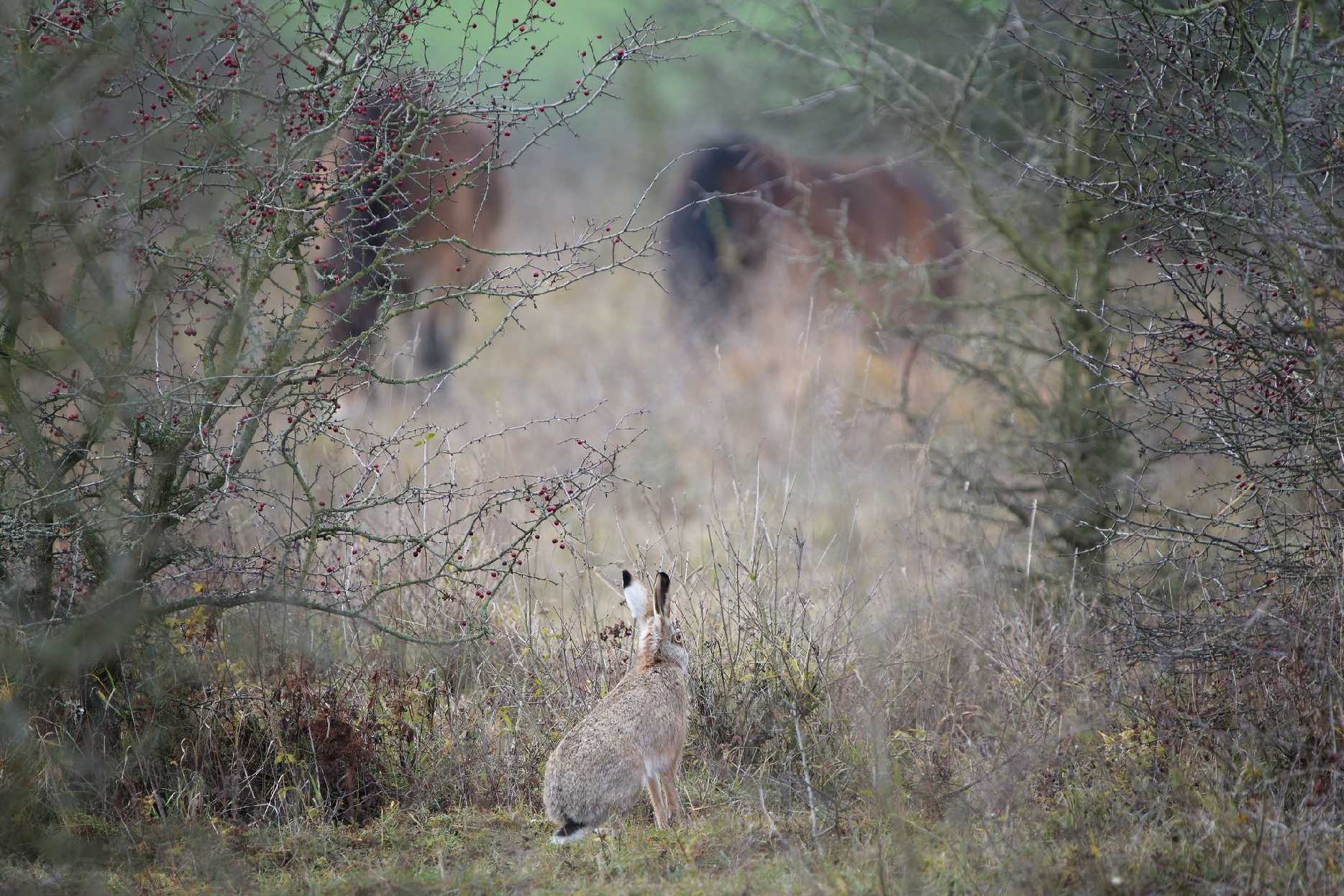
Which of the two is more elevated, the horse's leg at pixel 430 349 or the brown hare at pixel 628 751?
the horse's leg at pixel 430 349

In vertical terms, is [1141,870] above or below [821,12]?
below

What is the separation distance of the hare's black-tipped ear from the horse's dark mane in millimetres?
8942

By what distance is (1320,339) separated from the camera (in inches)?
169

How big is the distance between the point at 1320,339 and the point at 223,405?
3.91m

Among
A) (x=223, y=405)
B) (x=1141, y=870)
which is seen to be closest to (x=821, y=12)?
(x=223, y=405)

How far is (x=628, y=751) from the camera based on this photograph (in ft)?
15.0

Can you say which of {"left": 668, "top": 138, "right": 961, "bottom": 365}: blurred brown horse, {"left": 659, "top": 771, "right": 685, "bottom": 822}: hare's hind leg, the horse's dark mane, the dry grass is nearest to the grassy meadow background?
the dry grass

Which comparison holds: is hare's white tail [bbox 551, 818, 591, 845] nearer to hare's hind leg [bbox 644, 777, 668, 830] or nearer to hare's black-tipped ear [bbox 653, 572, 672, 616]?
hare's hind leg [bbox 644, 777, 668, 830]

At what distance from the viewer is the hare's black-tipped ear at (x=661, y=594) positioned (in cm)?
515

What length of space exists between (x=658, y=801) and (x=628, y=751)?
35cm

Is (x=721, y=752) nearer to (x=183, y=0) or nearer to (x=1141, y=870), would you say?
(x=1141, y=870)

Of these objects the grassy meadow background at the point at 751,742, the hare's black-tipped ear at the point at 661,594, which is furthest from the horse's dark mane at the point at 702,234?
the hare's black-tipped ear at the point at 661,594

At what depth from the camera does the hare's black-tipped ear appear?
5148mm

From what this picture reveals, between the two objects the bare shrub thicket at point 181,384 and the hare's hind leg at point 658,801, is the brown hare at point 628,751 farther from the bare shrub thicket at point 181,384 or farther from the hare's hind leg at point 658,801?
the bare shrub thicket at point 181,384
